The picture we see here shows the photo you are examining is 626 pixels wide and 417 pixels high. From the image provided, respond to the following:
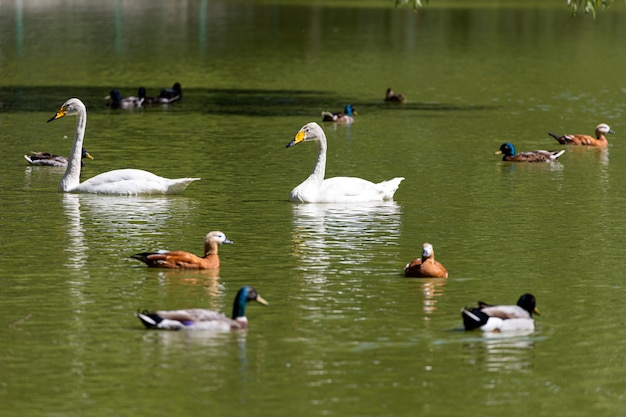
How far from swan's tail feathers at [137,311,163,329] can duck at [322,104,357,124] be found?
25491 millimetres

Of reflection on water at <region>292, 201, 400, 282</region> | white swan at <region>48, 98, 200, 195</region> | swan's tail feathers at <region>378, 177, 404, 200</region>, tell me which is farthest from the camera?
white swan at <region>48, 98, 200, 195</region>

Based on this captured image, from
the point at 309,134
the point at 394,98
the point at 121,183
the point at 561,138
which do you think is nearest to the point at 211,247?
the point at 121,183

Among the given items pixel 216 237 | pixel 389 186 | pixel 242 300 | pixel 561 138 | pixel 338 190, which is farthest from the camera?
pixel 561 138

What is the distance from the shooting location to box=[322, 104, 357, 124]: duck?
4244 centimetres

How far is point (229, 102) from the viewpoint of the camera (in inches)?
1913

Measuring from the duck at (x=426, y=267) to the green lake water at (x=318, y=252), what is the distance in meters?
0.22

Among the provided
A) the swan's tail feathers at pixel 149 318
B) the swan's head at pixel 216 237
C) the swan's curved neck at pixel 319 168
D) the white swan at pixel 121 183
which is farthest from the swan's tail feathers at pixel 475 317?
the white swan at pixel 121 183

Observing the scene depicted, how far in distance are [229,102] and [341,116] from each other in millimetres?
6839

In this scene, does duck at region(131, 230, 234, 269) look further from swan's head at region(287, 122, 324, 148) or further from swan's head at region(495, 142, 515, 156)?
swan's head at region(495, 142, 515, 156)

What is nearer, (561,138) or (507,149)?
(507,149)

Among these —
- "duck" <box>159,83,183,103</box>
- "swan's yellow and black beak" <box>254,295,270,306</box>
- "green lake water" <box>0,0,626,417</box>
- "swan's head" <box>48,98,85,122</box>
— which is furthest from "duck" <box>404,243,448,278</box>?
"duck" <box>159,83,183,103</box>

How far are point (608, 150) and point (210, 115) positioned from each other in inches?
501

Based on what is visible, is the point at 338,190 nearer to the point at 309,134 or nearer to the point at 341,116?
the point at 309,134

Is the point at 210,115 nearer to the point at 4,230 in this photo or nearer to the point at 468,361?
the point at 4,230
